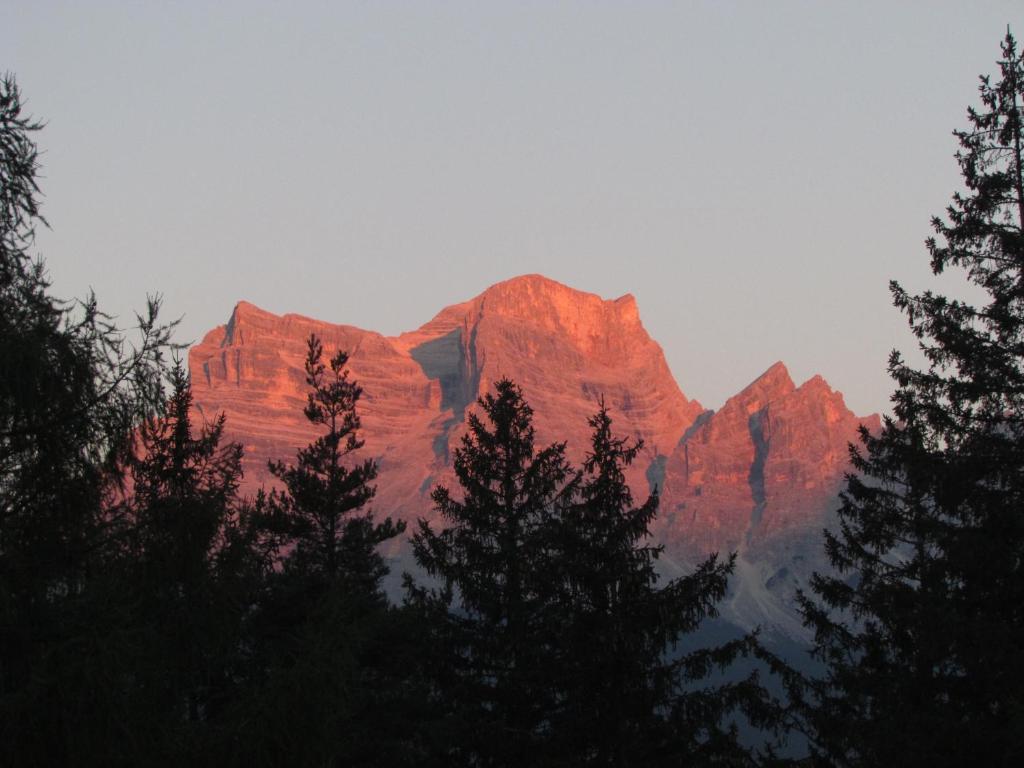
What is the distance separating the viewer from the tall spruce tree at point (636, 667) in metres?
19.8

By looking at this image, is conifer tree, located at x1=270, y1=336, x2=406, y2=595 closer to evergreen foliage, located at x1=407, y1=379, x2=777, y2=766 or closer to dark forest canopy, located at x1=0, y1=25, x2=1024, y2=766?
dark forest canopy, located at x1=0, y1=25, x2=1024, y2=766

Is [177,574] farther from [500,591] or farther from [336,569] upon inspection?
[336,569]

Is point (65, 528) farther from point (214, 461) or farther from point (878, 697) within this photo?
point (878, 697)

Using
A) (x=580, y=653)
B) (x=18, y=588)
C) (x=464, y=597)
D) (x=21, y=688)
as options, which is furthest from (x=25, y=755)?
(x=464, y=597)

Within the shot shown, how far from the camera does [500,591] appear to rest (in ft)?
80.4

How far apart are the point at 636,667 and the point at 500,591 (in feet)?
16.9

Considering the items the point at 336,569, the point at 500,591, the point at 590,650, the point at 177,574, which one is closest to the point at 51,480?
the point at 177,574

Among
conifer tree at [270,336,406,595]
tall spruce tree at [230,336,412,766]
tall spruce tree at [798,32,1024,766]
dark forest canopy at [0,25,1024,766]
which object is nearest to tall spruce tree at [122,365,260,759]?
dark forest canopy at [0,25,1024,766]

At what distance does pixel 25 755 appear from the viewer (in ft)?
27.3

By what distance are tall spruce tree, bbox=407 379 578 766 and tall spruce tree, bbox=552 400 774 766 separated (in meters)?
0.58

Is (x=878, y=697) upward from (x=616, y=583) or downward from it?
downward

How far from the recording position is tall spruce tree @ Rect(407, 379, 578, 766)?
21672 millimetres

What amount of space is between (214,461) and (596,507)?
33.4 feet

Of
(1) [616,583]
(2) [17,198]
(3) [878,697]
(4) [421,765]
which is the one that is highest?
(2) [17,198]
